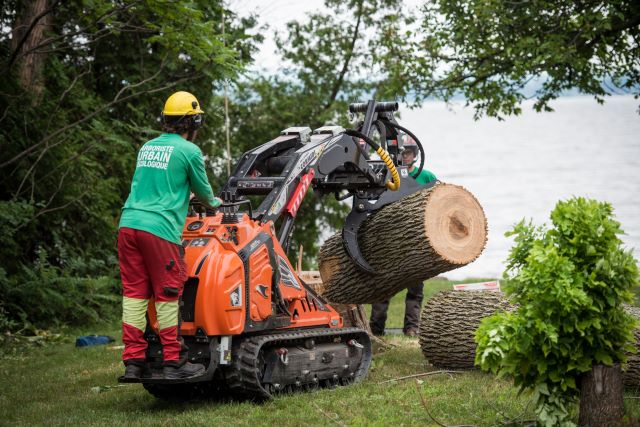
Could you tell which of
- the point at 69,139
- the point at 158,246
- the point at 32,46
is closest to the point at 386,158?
the point at 158,246

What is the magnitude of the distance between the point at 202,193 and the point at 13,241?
5.96 m

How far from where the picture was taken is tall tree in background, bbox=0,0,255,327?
1101cm

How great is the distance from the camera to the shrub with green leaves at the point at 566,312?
5.42m

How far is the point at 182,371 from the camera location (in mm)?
6707

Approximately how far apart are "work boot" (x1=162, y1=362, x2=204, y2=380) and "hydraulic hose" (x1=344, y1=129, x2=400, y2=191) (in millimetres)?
2565

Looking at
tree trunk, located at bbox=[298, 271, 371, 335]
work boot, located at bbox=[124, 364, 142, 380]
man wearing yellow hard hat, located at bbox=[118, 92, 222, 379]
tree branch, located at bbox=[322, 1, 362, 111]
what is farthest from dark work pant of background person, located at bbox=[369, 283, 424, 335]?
tree branch, located at bbox=[322, 1, 362, 111]

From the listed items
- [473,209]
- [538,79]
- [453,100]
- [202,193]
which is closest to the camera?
[202,193]

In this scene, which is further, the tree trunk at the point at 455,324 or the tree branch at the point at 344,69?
the tree branch at the point at 344,69

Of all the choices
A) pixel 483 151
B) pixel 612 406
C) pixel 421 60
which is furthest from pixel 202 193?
Answer: pixel 483 151

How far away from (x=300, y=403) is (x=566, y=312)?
7.68ft

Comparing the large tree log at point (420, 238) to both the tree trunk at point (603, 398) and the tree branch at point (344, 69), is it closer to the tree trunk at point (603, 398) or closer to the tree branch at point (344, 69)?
the tree trunk at point (603, 398)

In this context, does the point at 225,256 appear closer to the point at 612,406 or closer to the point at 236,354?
the point at 236,354

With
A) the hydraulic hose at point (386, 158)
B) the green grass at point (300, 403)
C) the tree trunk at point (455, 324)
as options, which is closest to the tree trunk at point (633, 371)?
the green grass at point (300, 403)

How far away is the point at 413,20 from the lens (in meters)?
19.1
